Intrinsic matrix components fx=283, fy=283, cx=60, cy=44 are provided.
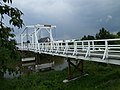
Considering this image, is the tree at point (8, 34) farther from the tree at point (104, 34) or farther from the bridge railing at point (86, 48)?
the tree at point (104, 34)

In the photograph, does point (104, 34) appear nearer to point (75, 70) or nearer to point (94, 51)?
point (75, 70)

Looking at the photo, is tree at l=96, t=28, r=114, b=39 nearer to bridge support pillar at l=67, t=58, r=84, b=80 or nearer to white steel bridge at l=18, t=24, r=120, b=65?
white steel bridge at l=18, t=24, r=120, b=65

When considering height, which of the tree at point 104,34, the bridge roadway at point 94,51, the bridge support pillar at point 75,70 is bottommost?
the bridge support pillar at point 75,70

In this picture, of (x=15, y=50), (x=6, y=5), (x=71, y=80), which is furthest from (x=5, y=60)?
(x=71, y=80)

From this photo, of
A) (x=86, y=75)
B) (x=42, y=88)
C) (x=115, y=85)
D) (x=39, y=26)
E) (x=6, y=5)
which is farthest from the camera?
(x=39, y=26)

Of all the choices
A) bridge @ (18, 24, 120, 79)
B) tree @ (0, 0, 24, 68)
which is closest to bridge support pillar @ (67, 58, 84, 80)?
bridge @ (18, 24, 120, 79)

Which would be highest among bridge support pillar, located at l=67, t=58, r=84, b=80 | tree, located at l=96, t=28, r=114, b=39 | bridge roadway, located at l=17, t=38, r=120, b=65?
tree, located at l=96, t=28, r=114, b=39

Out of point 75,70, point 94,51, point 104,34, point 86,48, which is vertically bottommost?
point 75,70

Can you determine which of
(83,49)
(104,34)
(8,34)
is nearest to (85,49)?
(83,49)

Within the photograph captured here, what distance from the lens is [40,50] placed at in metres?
37.8

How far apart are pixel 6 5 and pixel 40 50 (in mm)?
32917

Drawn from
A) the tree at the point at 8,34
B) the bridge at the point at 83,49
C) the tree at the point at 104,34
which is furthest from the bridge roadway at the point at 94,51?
the tree at the point at 104,34

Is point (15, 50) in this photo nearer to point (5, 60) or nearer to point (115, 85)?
point (5, 60)

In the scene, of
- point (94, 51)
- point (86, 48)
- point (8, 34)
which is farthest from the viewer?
point (86, 48)
